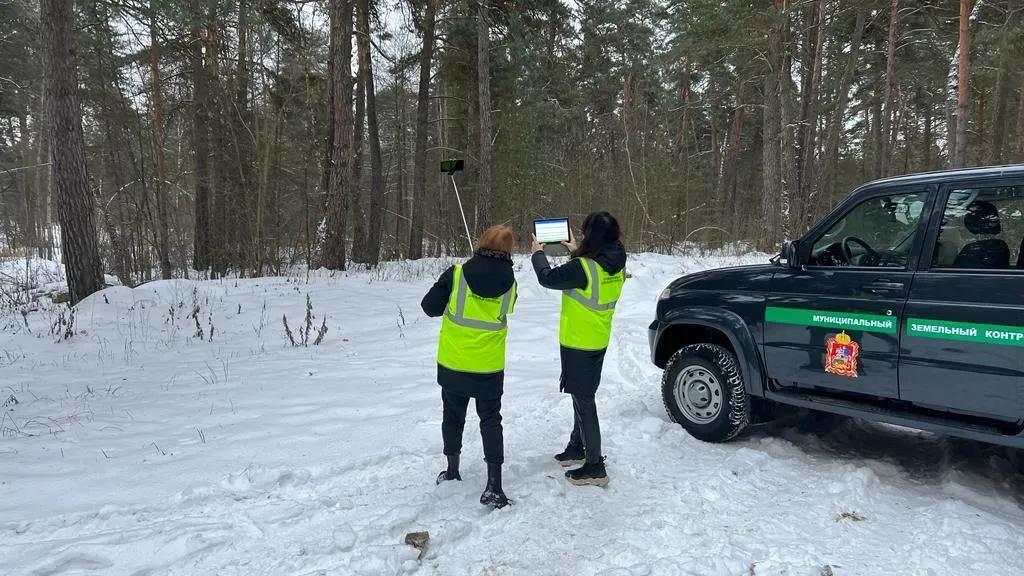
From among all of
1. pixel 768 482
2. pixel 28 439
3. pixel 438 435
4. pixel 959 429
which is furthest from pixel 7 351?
pixel 959 429

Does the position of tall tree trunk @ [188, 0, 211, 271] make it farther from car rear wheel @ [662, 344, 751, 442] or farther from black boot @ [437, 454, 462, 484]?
car rear wheel @ [662, 344, 751, 442]

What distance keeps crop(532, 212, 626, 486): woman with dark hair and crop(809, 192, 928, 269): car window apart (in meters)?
1.55

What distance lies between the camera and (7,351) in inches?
264

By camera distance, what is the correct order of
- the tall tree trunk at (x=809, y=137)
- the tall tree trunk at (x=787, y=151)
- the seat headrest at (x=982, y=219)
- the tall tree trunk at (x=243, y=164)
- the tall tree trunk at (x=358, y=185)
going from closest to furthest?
1. the seat headrest at (x=982, y=219)
2. the tall tree trunk at (x=243, y=164)
3. the tall tree trunk at (x=787, y=151)
4. the tall tree trunk at (x=358, y=185)
5. the tall tree trunk at (x=809, y=137)

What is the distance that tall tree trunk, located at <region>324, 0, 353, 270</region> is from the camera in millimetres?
13328

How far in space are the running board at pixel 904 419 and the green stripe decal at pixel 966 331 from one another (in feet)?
1.71

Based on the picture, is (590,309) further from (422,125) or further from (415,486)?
(422,125)

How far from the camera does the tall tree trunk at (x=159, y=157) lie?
1323cm

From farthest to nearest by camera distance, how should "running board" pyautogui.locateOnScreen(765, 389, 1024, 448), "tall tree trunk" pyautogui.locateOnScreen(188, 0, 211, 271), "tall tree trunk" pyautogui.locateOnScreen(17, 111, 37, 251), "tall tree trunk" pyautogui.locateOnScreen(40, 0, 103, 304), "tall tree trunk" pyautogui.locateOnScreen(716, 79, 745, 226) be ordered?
1. "tall tree trunk" pyautogui.locateOnScreen(716, 79, 745, 226)
2. "tall tree trunk" pyautogui.locateOnScreen(17, 111, 37, 251)
3. "tall tree trunk" pyautogui.locateOnScreen(188, 0, 211, 271)
4. "tall tree trunk" pyautogui.locateOnScreen(40, 0, 103, 304)
5. "running board" pyautogui.locateOnScreen(765, 389, 1024, 448)

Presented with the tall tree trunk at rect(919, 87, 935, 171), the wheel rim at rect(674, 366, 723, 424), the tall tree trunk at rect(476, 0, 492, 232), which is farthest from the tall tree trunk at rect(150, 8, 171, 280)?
the tall tree trunk at rect(919, 87, 935, 171)

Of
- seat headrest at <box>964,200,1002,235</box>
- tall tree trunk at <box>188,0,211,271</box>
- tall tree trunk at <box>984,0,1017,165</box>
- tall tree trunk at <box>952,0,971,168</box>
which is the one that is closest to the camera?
seat headrest at <box>964,200,1002,235</box>

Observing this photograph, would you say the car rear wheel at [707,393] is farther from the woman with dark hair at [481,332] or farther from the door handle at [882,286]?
the woman with dark hair at [481,332]

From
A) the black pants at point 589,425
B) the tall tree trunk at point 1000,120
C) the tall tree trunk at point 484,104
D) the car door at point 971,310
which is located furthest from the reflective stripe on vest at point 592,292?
the tall tree trunk at point 1000,120

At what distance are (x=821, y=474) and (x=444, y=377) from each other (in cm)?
272
